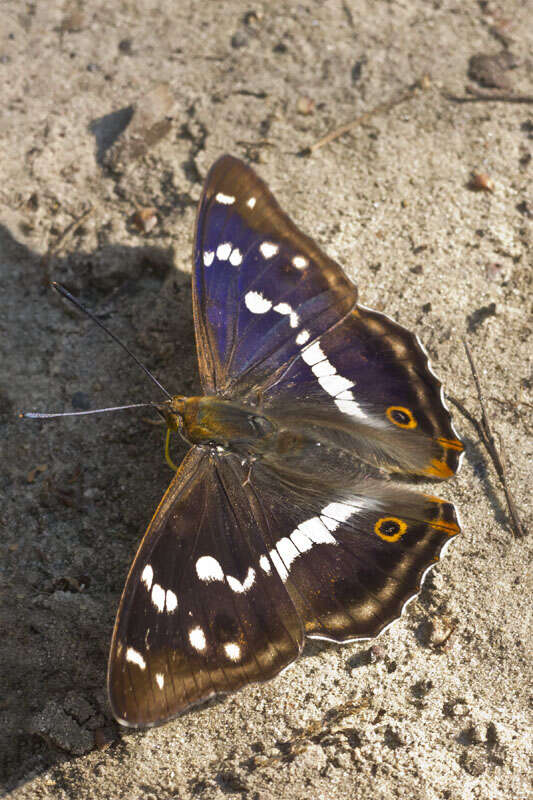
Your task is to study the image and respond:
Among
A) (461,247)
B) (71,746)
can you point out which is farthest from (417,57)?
(71,746)

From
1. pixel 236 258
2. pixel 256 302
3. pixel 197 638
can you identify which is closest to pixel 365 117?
pixel 236 258

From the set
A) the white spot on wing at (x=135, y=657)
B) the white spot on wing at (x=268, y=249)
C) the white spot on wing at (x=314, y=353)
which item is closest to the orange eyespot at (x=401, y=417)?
the white spot on wing at (x=314, y=353)

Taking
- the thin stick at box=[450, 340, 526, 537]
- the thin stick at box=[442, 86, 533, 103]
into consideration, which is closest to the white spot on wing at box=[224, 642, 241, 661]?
the thin stick at box=[450, 340, 526, 537]

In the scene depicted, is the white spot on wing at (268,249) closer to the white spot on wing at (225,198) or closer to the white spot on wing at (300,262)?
the white spot on wing at (300,262)

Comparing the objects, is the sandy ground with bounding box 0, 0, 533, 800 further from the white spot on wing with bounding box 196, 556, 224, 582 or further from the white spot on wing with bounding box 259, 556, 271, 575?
the white spot on wing with bounding box 196, 556, 224, 582

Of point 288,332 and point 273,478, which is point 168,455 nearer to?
point 273,478
